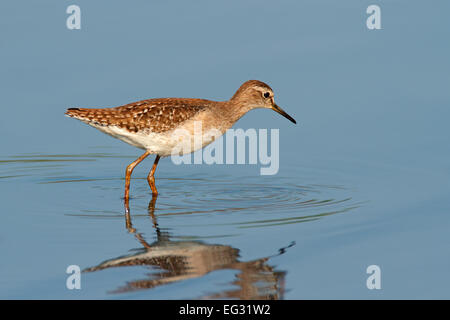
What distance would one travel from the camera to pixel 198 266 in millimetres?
11469

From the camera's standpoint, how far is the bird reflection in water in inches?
419

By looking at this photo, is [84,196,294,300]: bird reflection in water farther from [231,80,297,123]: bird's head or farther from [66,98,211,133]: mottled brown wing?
[231,80,297,123]: bird's head

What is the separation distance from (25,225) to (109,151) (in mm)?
5521

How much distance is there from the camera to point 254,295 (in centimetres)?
1059

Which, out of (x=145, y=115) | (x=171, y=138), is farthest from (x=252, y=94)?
(x=145, y=115)

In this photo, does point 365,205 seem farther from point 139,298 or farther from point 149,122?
point 139,298

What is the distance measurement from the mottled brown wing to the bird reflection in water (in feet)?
11.7

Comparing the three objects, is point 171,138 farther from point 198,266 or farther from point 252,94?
point 198,266

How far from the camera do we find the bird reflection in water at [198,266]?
10648 mm

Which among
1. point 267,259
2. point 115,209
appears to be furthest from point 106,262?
point 115,209

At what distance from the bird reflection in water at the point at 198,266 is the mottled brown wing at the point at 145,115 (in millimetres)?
3557

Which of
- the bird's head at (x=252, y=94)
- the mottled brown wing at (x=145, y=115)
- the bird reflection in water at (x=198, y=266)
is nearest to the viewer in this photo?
the bird reflection in water at (x=198, y=266)

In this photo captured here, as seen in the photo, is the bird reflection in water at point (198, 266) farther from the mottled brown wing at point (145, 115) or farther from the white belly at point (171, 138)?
the mottled brown wing at point (145, 115)

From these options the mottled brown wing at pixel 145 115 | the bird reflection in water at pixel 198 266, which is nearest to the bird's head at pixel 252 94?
the mottled brown wing at pixel 145 115
